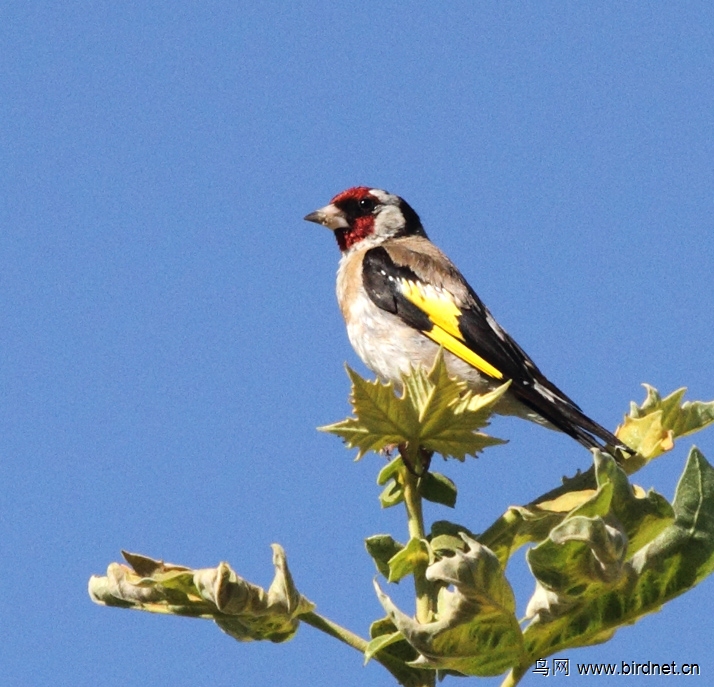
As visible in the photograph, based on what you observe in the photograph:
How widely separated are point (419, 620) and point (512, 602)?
0.26 m

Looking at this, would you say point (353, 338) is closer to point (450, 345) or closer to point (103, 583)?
point (450, 345)

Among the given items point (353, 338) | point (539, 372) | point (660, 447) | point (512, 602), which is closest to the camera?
point (512, 602)

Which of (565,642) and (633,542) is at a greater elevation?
(633,542)

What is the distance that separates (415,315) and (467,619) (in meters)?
4.18

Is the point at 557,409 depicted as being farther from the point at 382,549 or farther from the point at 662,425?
the point at 382,549

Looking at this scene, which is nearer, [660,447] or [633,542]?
[633,542]

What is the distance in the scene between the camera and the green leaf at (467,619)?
2.19 m

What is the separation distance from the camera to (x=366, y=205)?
775 cm

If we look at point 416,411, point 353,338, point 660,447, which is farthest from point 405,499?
point 353,338

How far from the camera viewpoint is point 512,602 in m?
2.29

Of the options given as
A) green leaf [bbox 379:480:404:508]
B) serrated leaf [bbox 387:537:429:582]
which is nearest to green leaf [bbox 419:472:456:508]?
green leaf [bbox 379:480:404:508]

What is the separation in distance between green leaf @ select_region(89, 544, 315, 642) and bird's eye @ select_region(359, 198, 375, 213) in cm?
525

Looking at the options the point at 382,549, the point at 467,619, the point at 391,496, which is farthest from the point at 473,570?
the point at 391,496

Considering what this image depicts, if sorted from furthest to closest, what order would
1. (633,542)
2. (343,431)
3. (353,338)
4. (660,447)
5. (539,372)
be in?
(353,338) → (539,372) → (660,447) → (343,431) → (633,542)
